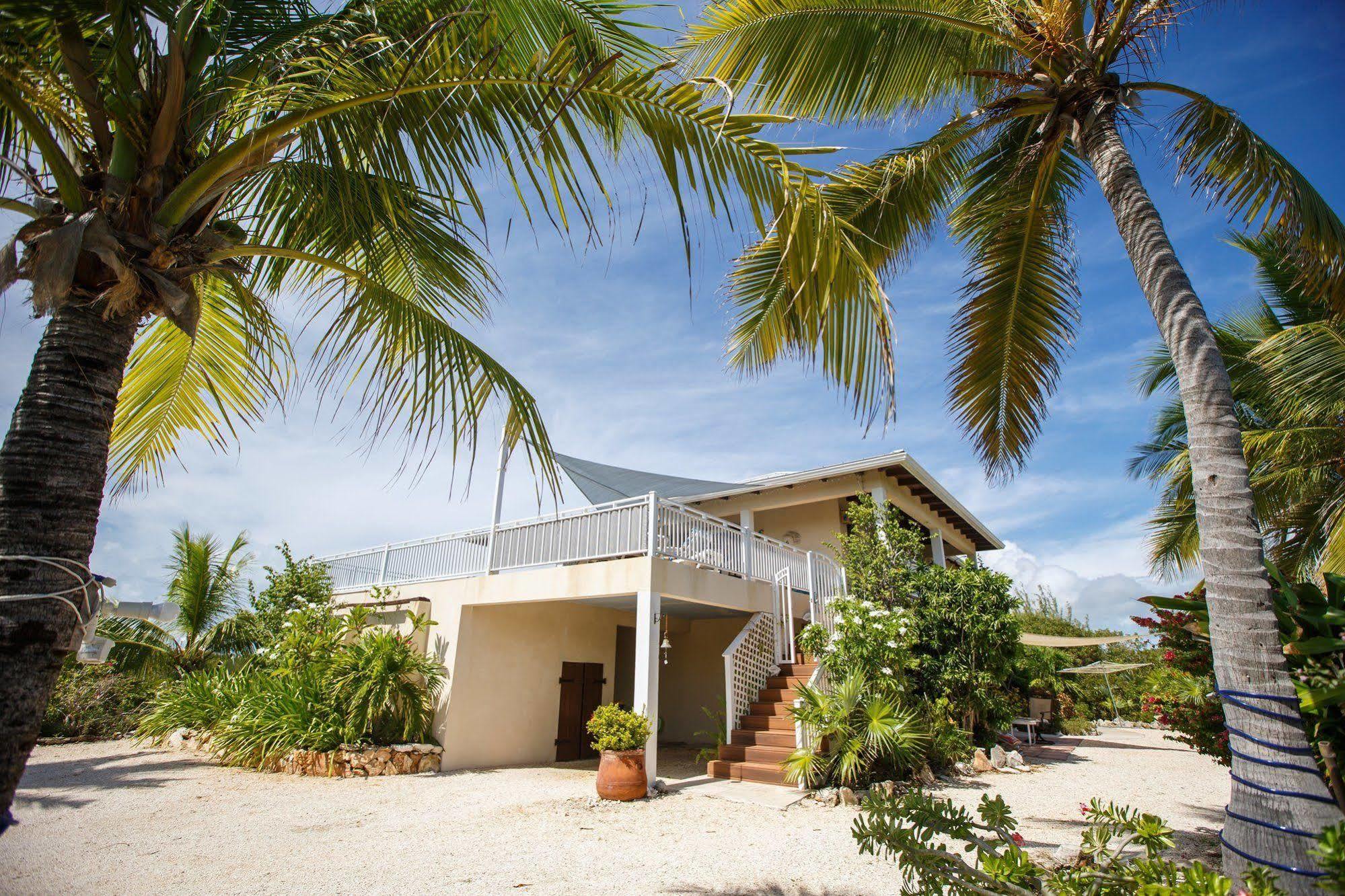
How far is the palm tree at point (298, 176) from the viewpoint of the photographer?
2.15 meters

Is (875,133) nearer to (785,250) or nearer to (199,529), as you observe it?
(785,250)

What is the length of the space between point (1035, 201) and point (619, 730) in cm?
707

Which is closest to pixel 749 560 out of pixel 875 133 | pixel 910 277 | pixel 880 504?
pixel 880 504

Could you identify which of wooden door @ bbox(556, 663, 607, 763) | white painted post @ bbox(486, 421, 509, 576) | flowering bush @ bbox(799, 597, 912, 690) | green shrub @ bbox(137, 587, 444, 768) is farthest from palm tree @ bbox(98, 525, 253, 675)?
flowering bush @ bbox(799, 597, 912, 690)

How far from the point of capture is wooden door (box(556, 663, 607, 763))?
39.3 ft

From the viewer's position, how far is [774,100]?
4727 millimetres

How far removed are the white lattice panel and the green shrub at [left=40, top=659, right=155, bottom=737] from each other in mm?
11955

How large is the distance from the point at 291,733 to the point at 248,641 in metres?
5.37

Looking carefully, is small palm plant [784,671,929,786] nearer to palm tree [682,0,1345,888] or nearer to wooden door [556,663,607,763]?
palm tree [682,0,1345,888]

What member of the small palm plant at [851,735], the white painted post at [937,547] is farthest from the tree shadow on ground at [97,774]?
the white painted post at [937,547]

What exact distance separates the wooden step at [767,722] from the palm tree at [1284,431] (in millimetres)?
5996

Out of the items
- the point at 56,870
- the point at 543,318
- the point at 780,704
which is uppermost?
the point at 543,318

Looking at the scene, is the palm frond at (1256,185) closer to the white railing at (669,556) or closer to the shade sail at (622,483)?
the white railing at (669,556)

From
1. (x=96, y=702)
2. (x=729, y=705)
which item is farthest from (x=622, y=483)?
(x=96, y=702)
